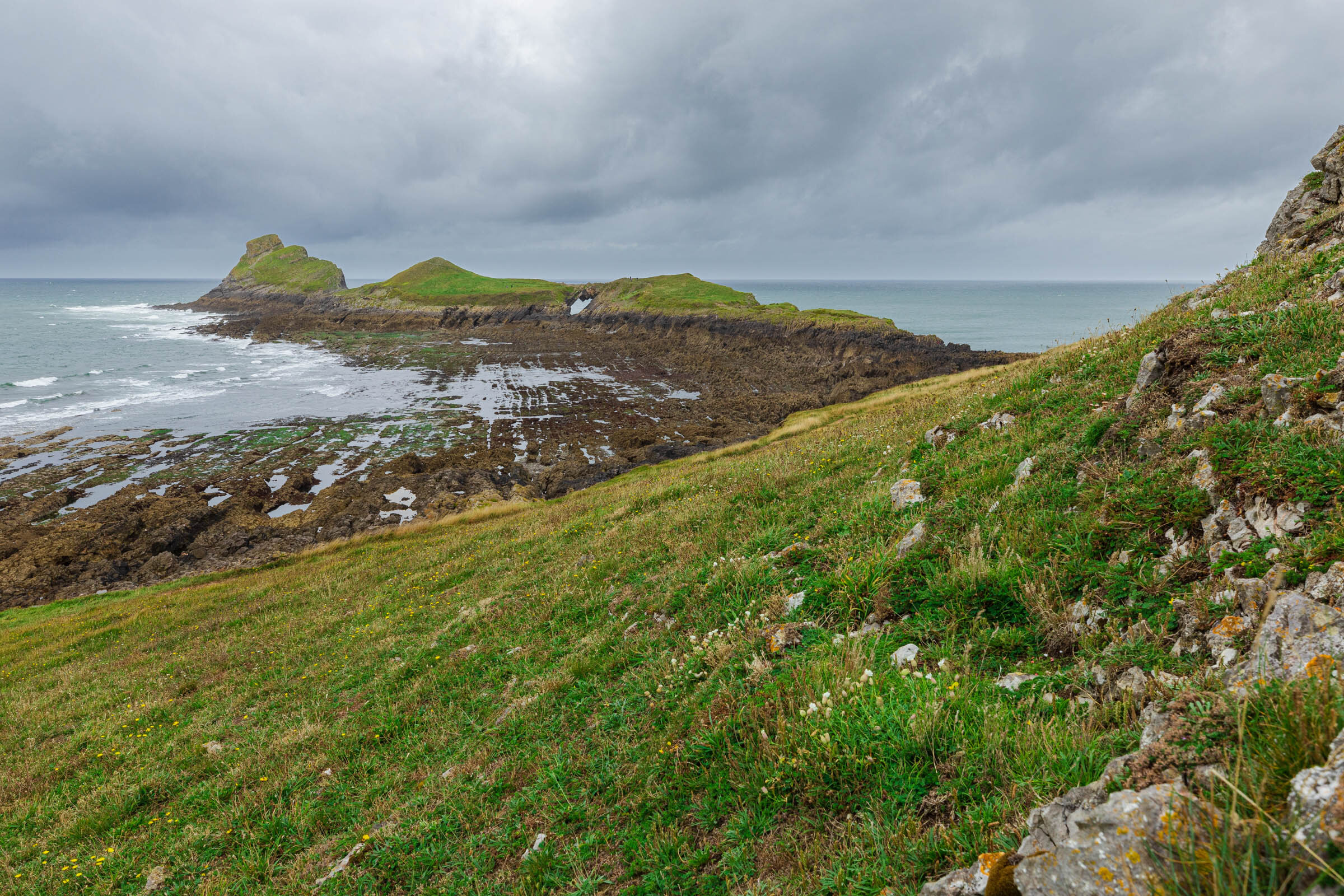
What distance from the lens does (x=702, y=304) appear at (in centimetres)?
10512

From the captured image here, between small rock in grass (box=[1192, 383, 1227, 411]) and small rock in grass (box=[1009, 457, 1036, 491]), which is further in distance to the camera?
small rock in grass (box=[1009, 457, 1036, 491])

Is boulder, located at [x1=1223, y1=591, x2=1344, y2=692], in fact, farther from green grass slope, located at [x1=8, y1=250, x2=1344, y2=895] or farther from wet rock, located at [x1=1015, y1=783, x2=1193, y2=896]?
wet rock, located at [x1=1015, y1=783, x2=1193, y2=896]

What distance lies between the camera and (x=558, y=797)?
→ 575 cm

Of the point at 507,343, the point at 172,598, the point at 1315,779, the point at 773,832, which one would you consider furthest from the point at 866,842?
the point at 507,343

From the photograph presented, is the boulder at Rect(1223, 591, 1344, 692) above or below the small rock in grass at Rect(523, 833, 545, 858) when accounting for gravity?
above

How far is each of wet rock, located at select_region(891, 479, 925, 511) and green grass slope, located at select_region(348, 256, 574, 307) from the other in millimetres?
134284

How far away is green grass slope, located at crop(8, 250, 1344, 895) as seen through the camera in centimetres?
409

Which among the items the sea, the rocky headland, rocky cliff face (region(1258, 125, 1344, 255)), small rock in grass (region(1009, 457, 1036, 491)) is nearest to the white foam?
the rocky headland

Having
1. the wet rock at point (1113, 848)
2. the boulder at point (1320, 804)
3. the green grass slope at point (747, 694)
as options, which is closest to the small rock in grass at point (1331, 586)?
the green grass slope at point (747, 694)

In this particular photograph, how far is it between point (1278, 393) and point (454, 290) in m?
172

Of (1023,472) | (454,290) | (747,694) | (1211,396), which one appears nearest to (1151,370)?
(1211,396)

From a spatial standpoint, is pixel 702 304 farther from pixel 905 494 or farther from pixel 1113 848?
pixel 1113 848

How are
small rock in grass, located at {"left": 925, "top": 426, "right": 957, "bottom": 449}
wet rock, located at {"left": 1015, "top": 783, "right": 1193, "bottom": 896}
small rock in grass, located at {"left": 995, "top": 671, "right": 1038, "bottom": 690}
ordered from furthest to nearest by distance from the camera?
1. small rock in grass, located at {"left": 925, "top": 426, "right": 957, "bottom": 449}
2. small rock in grass, located at {"left": 995, "top": 671, "right": 1038, "bottom": 690}
3. wet rock, located at {"left": 1015, "top": 783, "right": 1193, "bottom": 896}

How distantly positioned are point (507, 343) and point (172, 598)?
7991 cm
